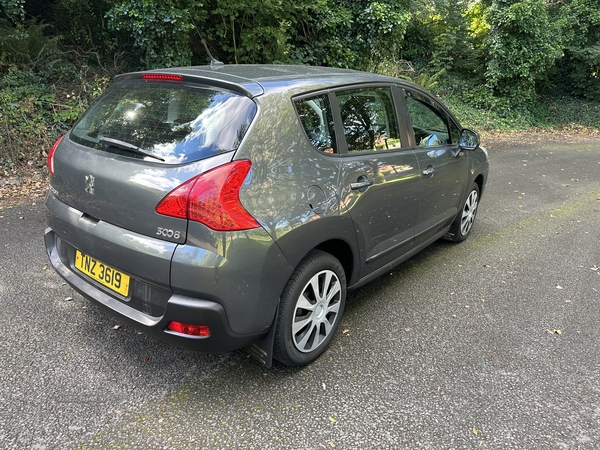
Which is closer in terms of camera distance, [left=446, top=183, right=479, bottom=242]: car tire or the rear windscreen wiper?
the rear windscreen wiper

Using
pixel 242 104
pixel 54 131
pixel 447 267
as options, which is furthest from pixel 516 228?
pixel 54 131

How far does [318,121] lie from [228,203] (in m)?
0.87

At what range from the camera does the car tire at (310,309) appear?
7.92ft

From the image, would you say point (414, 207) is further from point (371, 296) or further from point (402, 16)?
point (402, 16)

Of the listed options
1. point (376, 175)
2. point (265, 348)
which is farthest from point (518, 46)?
point (265, 348)

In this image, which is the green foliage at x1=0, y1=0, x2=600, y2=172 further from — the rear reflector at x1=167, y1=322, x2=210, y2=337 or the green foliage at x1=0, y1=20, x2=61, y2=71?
the rear reflector at x1=167, y1=322, x2=210, y2=337

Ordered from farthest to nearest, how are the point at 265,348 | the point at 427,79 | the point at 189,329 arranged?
the point at 427,79
the point at 265,348
the point at 189,329

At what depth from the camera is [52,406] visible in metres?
2.28

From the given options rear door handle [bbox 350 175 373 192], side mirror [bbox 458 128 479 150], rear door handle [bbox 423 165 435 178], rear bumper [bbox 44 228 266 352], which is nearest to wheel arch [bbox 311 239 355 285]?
rear door handle [bbox 350 175 373 192]

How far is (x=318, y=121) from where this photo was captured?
2.61 metres

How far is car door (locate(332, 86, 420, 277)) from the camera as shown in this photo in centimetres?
277

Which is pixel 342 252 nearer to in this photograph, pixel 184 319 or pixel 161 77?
pixel 184 319

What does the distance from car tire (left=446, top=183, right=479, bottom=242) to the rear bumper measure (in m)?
2.88

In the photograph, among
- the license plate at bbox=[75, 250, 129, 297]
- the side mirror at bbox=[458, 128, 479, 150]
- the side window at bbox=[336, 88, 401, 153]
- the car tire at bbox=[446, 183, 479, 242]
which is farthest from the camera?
the car tire at bbox=[446, 183, 479, 242]
